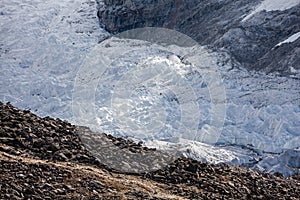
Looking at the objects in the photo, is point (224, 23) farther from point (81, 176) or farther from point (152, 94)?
point (81, 176)

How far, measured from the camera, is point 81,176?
8.59 metres

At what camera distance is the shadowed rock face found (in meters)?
27.1

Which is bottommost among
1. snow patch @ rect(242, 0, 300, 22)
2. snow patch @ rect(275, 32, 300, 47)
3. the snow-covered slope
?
the snow-covered slope

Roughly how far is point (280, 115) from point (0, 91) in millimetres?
13253

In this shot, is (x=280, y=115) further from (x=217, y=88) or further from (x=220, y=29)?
(x=220, y=29)

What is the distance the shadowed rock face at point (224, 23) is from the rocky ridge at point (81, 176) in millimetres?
15749

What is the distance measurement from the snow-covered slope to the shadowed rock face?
3.35ft

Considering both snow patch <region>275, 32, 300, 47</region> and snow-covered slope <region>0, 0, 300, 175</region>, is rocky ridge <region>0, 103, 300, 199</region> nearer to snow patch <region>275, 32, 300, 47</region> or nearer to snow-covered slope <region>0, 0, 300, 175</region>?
snow-covered slope <region>0, 0, 300, 175</region>

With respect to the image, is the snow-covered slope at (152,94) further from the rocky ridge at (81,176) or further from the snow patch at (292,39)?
the rocky ridge at (81,176)

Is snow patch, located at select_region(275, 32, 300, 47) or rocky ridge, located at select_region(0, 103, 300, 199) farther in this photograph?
snow patch, located at select_region(275, 32, 300, 47)

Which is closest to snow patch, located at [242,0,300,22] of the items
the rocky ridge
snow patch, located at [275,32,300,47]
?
snow patch, located at [275,32,300,47]

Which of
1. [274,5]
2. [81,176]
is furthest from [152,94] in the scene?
[81,176]

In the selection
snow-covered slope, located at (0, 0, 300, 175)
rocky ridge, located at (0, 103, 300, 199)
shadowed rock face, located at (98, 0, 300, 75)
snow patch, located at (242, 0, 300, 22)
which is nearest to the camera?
rocky ridge, located at (0, 103, 300, 199)

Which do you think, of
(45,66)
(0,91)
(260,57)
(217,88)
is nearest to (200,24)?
(260,57)
